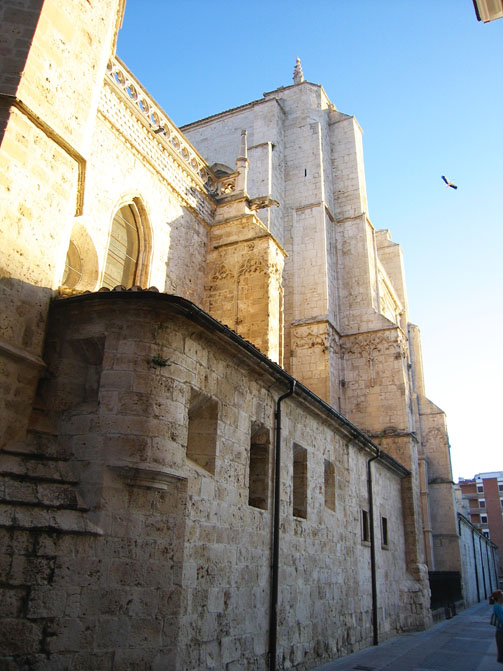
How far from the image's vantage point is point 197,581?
230 inches

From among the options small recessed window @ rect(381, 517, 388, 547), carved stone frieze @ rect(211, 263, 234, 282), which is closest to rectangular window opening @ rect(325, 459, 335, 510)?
small recessed window @ rect(381, 517, 388, 547)

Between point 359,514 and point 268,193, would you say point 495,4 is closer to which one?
point 359,514

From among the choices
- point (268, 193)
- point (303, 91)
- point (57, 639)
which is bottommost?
point (57, 639)

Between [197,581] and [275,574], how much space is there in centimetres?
202

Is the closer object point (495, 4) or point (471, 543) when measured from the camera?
point (495, 4)

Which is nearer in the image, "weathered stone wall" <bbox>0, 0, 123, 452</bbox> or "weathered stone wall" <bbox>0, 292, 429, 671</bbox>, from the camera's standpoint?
"weathered stone wall" <bbox>0, 292, 429, 671</bbox>

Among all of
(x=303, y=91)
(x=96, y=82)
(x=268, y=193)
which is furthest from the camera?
(x=303, y=91)

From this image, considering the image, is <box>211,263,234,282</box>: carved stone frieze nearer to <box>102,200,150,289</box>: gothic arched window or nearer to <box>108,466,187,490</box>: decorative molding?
<box>102,200,150,289</box>: gothic arched window

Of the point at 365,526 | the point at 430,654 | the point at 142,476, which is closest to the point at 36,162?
the point at 142,476

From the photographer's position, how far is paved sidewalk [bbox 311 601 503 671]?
8.80 m

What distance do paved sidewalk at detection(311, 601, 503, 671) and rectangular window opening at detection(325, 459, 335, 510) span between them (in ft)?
8.49

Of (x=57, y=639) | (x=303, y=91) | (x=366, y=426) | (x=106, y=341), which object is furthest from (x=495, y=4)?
(x=303, y=91)

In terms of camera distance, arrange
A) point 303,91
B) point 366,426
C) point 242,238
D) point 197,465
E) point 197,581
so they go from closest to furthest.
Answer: point 197,581 < point 197,465 < point 242,238 < point 366,426 < point 303,91

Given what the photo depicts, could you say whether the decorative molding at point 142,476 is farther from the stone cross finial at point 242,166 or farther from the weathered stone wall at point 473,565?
the weathered stone wall at point 473,565
